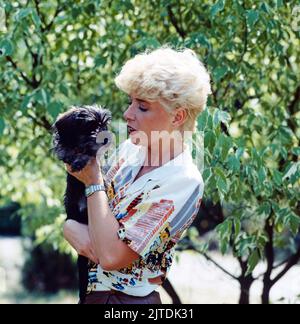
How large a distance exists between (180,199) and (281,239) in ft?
8.84

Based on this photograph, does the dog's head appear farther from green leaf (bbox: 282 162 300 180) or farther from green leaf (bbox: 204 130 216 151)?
green leaf (bbox: 282 162 300 180)

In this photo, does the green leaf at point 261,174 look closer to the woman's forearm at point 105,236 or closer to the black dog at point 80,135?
the black dog at point 80,135

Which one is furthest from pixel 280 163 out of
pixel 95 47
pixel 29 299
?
pixel 29 299

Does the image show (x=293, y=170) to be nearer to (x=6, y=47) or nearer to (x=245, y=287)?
(x=6, y=47)

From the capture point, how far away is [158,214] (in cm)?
223

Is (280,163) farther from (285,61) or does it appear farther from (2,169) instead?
(2,169)

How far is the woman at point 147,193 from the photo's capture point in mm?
2215

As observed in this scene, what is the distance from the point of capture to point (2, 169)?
506 cm

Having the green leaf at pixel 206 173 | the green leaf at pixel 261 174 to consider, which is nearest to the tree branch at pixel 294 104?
the green leaf at pixel 261 174

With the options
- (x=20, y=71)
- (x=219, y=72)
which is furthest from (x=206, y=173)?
(x=20, y=71)

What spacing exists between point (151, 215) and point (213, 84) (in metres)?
1.94

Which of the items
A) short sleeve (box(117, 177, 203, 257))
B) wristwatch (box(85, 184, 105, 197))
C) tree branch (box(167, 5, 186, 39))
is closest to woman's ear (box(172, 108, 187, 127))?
short sleeve (box(117, 177, 203, 257))

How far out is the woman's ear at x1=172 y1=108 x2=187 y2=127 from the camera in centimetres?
231
